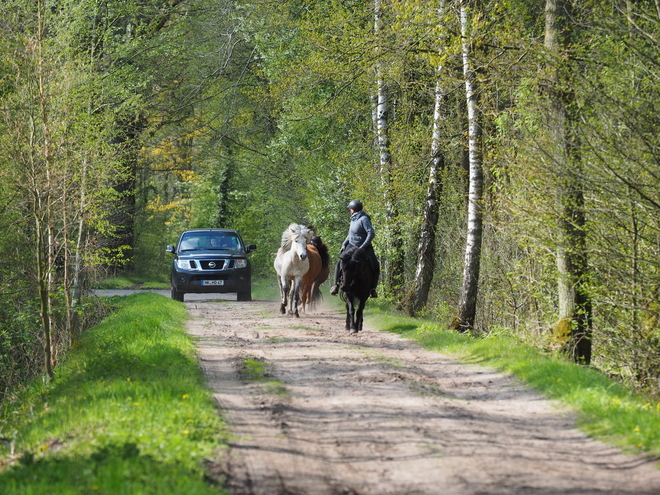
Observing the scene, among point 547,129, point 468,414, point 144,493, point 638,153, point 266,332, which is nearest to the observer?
point 144,493

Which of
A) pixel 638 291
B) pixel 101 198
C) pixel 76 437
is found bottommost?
pixel 76 437

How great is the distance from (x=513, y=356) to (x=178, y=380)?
479 centimetres

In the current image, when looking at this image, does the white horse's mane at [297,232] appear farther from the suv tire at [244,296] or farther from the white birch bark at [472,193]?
the suv tire at [244,296]

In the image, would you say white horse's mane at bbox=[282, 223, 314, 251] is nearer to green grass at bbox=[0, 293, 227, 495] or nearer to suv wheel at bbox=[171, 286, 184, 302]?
green grass at bbox=[0, 293, 227, 495]

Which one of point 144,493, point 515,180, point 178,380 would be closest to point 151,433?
point 144,493

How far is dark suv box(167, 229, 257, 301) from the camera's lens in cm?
2636

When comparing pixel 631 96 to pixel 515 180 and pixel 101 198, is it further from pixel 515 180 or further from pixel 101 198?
pixel 101 198

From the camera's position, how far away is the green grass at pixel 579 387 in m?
7.52

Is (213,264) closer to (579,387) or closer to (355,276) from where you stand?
(355,276)

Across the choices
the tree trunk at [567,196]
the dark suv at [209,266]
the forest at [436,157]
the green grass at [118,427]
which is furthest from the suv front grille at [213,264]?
the tree trunk at [567,196]

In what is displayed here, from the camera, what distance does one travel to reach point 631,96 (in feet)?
35.5

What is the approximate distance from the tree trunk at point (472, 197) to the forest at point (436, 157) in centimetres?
4

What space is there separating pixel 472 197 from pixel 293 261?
212 inches

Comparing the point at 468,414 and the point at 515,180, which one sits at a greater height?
the point at 515,180
